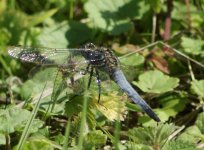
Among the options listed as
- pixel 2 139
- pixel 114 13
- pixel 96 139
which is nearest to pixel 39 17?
pixel 114 13

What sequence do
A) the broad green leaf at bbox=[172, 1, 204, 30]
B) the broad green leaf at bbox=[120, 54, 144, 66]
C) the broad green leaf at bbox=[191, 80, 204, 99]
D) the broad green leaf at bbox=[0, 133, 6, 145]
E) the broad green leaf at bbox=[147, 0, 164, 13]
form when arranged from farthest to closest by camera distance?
the broad green leaf at bbox=[172, 1, 204, 30], the broad green leaf at bbox=[147, 0, 164, 13], the broad green leaf at bbox=[120, 54, 144, 66], the broad green leaf at bbox=[191, 80, 204, 99], the broad green leaf at bbox=[0, 133, 6, 145]

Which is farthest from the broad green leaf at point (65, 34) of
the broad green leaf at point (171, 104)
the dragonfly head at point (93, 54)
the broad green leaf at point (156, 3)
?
the dragonfly head at point (93, 54)

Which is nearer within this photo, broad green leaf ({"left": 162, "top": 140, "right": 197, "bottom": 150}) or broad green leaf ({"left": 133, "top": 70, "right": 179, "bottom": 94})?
broad green leaf ({"left": 162, "top": 140, "right": 197, "bottom": 150})

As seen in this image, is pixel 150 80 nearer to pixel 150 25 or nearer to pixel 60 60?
pixel 60 60

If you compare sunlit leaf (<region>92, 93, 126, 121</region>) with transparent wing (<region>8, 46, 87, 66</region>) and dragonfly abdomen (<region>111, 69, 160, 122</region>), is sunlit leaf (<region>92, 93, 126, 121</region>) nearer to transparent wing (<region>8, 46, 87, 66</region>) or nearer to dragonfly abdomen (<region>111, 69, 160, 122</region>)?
dragonfly abdomen (<region>111, 69, 160, 122</region>)

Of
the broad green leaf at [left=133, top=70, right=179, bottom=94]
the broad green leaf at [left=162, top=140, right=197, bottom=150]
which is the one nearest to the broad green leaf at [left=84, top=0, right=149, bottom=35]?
the broad green leaf at [left=133, top=70, right=179, bottom=94]

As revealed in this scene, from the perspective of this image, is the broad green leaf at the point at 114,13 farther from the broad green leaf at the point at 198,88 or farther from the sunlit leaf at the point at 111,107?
the sunlit leaf at the point at 111,107
